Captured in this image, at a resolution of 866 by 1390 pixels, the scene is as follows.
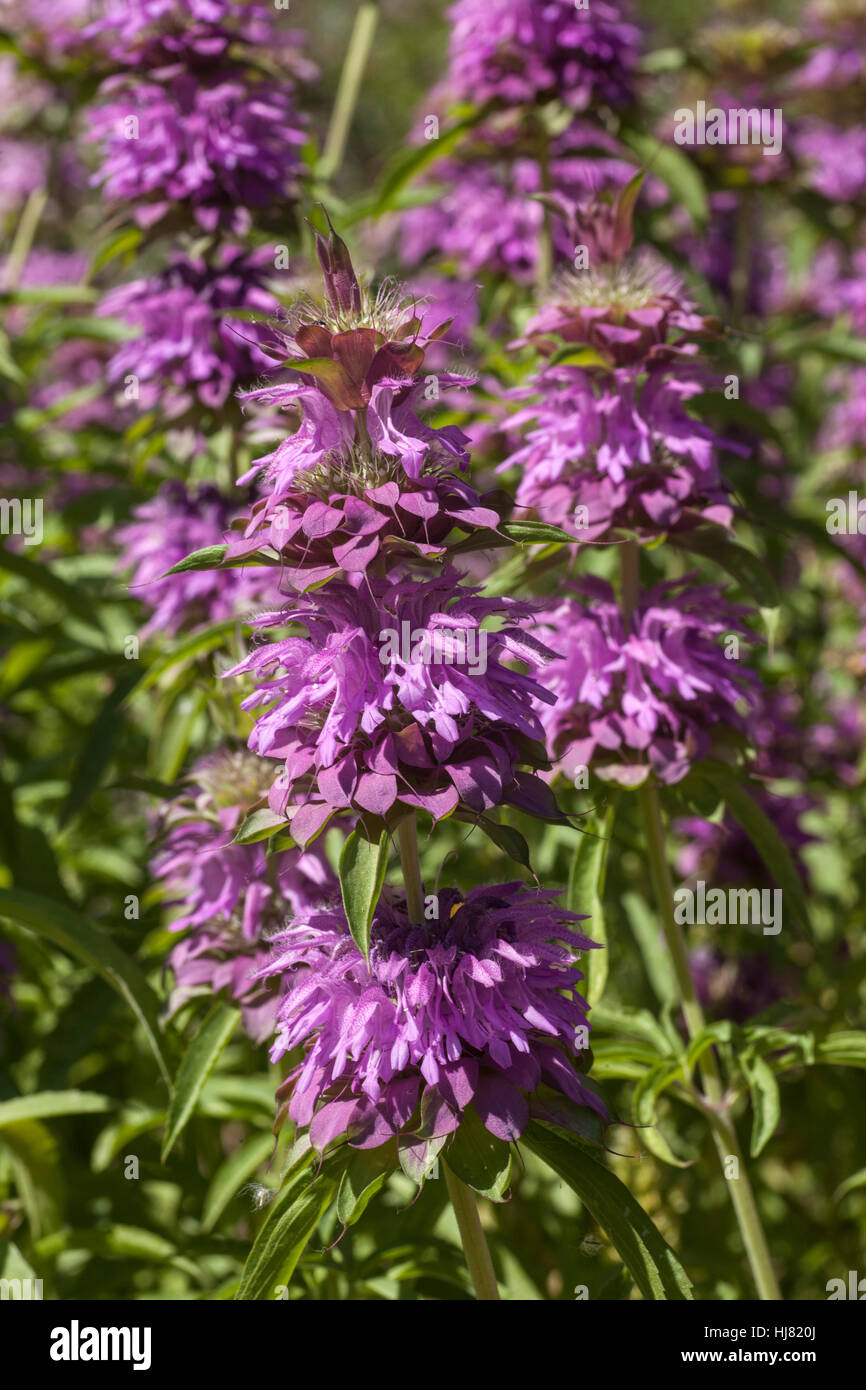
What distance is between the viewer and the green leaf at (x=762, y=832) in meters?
2.50

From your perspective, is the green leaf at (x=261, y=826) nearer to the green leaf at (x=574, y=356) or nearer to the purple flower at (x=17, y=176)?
the green leaf at (x=574, y=356)

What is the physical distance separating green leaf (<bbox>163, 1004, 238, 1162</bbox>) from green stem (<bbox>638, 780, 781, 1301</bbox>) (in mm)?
897

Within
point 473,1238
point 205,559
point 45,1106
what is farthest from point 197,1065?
point 205,559

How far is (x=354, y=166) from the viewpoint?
655 inches

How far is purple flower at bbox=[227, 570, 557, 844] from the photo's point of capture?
1704 mm

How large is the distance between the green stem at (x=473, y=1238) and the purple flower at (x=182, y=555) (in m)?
1.70

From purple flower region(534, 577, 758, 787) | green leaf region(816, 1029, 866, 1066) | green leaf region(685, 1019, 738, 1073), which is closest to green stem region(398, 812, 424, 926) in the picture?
purple flower region(534, 577, 758, 787)

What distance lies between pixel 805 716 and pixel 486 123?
85.0 inches

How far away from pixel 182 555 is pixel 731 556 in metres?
1.59

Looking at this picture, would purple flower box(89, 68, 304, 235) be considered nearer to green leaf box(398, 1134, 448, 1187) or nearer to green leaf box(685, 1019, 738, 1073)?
green leaf box(685, 1019, 738, 1073)

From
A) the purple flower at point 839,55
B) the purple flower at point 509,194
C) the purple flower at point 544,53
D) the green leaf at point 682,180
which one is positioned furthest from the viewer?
the purple flower at point 839,55

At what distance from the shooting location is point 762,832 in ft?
8.27

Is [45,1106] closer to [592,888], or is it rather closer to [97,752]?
[97,752]

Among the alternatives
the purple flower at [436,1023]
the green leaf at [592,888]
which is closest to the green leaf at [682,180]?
the green leaf at [592,888]
